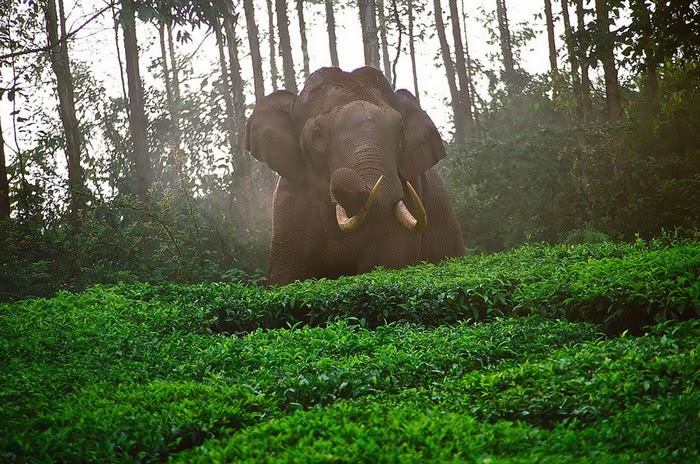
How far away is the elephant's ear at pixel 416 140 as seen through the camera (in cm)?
1134

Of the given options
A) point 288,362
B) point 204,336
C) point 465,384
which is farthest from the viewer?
point 204,336

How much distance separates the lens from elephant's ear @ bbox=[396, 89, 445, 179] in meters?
11.3

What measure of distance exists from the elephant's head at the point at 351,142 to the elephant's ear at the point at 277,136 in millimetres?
13

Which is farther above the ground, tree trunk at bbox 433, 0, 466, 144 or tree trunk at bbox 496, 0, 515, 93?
tree trunk at bbox 496, 0, 515, 93

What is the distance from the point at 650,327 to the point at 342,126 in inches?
211

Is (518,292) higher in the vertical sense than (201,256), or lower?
lower

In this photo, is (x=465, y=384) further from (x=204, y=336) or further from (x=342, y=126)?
(x=342, y=126)

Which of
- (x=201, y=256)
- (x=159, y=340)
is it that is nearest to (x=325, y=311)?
(x=159, y=340)

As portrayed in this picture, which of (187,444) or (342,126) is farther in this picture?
(342,126)

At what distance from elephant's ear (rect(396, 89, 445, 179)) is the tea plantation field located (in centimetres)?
339

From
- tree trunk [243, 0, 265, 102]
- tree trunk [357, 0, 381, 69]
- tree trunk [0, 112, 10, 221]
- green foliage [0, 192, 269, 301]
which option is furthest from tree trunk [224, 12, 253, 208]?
tree trunk [0, 112, 10, 221]

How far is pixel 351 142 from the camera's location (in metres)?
10.2

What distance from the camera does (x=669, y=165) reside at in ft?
50.3

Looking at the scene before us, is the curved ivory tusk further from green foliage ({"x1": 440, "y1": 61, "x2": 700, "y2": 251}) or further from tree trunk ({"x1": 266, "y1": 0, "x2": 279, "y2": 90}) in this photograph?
tree trunk ({"x1": 266, "y1": 0, "x2": 279, "y2": 90})
